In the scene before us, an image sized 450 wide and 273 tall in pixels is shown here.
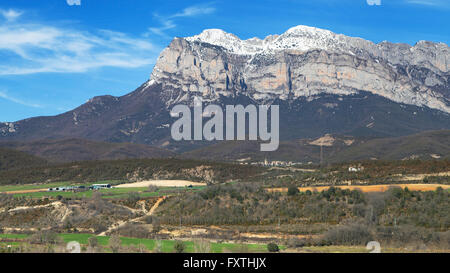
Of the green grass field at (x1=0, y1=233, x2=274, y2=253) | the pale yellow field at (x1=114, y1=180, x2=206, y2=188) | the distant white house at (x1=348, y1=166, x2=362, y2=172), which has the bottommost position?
the green grass field at (x1=0, y1=233, x2=274, y2=253)

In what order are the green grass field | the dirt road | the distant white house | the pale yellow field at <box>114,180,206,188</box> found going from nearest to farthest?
the green grass field → the dirt road → the distant white house → the pale yellow field at <box>114,180,206,188</box>

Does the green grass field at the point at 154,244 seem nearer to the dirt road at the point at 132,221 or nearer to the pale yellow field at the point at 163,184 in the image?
the dirt road at the point at 132,221

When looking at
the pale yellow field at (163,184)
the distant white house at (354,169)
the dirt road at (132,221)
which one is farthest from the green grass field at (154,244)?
the pale yellow field at (163,184)

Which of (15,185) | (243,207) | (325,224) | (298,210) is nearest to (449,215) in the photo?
(325,224)

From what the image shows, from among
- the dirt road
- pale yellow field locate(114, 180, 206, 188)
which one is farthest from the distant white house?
the dirt road

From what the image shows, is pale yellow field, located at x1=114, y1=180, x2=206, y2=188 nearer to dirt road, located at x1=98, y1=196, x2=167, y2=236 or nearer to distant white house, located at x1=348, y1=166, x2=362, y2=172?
dirt road, located at x1=98, y1=196, x2=167, y2=236

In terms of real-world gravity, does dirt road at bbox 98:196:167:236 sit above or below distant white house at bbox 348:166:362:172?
below

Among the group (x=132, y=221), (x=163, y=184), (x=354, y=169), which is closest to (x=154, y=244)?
(x=132, y=221)

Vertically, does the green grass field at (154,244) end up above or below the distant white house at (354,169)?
below

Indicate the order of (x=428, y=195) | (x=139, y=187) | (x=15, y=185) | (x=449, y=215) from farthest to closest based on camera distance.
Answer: (x=15, y=185)
(x=139, y=187)
(x=428, y=195)
(x=449, y=215)

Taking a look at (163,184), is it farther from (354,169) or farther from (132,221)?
(132,221)

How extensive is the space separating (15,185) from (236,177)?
210 feet

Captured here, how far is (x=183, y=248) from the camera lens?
67.7 m

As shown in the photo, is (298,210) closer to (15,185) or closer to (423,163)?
(423,163)
